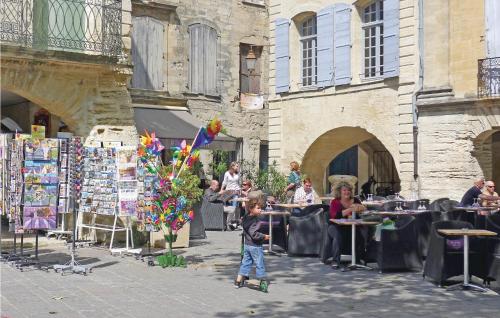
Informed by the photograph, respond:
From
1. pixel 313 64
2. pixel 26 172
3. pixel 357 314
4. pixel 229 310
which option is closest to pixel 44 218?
pixel 26 172

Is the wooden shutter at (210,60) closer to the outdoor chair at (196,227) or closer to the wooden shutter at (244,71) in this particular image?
the wooden shutter at (244,71)

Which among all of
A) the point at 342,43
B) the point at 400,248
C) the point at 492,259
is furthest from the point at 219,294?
the point at 342,43

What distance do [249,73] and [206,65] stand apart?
180 centimetres

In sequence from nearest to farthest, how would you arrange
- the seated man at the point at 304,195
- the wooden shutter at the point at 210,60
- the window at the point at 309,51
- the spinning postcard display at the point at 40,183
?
the spinning postcard display at the point at 40,183 < the seated man at the point at 304,195 < the window at the point at 309,51 < the wooden shutter at the point at 210,60

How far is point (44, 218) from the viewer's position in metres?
10.0

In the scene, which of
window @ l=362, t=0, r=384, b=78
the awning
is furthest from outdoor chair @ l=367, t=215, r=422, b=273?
the awning

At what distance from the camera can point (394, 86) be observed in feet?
57.8

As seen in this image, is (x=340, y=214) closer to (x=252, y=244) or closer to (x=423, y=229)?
(x=423, y=229)

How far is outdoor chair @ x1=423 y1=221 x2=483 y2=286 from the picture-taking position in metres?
8.90

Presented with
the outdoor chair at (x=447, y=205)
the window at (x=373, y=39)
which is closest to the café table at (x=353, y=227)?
the outdoor chair at (x=447, y=205)

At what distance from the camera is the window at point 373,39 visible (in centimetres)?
1830

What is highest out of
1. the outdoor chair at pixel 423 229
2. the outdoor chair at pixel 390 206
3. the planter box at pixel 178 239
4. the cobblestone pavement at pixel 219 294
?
the outdoor chair at pixel 390 206

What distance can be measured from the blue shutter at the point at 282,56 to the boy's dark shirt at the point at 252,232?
1197cm

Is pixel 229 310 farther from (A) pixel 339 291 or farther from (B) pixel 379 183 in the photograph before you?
(B) pixel 379 183
